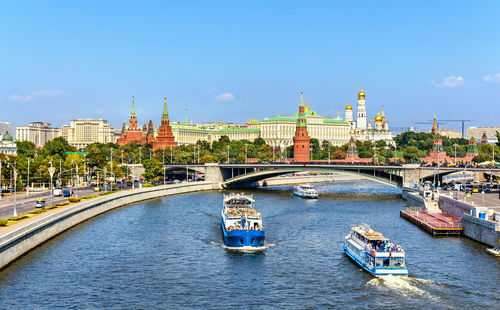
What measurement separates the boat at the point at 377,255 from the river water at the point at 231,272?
975mm

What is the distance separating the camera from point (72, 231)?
72.2m

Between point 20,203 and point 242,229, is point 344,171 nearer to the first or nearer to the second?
point 20,203

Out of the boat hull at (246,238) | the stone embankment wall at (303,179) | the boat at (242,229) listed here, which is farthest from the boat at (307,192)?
the boat hull at (246,238)

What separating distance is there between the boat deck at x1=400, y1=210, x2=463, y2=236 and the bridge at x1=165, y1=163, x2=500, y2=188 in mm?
32616

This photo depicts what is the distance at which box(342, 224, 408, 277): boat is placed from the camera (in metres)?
50.7

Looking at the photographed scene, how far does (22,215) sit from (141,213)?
85.1ft

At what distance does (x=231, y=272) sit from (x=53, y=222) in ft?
81.0

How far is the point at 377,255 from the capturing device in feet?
166

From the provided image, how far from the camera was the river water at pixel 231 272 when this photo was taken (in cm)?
4434

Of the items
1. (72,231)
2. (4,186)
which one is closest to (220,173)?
(4,186)

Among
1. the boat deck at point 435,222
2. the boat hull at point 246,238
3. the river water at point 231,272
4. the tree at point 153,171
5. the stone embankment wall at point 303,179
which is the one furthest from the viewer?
the stone embankment wall at point 303,179

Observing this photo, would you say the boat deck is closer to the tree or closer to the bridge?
the bridge

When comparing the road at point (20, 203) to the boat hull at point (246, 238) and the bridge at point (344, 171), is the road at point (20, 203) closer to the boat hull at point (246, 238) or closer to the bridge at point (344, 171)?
the boat hull at point (246, 238)

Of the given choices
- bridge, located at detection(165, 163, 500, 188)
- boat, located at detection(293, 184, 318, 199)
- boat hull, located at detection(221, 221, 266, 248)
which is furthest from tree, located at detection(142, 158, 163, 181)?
boat hull, located at detection(221, 221, 266, 248)
